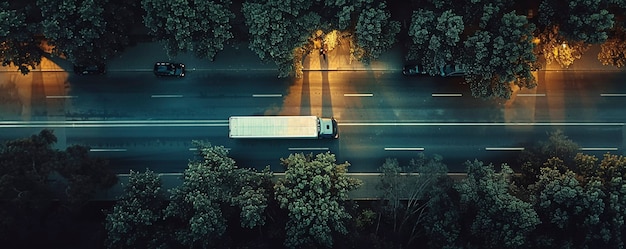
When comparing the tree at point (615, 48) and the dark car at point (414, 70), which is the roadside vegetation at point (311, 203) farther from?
the dark car at point (414, 70)

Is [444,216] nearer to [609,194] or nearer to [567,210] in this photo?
[567,210]

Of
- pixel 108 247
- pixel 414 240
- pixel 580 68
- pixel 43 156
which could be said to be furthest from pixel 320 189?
pixel 580 68

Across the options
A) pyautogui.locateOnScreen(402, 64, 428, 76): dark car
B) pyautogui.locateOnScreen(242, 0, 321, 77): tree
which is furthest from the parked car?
pyautogui.locateOnScreen(242, 0, 321, 77): tree

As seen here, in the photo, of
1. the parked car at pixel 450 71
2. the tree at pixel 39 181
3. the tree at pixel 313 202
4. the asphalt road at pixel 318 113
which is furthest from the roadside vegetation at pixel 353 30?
the tree at pixel 313 202

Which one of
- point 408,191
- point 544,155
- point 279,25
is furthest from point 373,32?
point 544,155

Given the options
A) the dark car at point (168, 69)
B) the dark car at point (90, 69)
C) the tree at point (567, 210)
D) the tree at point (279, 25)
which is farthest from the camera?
the dark car at point (168, 69)

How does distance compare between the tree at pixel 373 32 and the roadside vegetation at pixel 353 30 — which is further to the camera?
the tree at pixel 373 32
